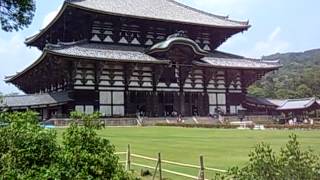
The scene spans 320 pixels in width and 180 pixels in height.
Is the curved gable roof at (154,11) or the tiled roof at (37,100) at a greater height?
the curved gable roof at (154,11)

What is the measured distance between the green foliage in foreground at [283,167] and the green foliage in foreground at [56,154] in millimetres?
3105

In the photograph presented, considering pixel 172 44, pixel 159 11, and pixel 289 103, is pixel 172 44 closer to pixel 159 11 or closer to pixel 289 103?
pixel 159 11

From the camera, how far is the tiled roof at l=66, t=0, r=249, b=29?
188 ft

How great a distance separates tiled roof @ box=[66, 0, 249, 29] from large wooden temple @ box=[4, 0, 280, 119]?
183 mm

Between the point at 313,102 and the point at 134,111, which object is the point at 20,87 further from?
the point at 313,102

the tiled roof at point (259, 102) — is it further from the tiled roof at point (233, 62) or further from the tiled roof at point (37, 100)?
the tiled roof at point (37, 100)

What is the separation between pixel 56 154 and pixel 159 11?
56104mm

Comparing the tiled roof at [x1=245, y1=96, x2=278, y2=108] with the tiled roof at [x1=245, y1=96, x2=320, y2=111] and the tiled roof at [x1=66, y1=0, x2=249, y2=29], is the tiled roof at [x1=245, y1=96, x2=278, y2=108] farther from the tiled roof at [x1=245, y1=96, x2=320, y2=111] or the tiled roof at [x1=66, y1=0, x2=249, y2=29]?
the tiled roof at [x1=66, y1=0, x2=249, y2=29]

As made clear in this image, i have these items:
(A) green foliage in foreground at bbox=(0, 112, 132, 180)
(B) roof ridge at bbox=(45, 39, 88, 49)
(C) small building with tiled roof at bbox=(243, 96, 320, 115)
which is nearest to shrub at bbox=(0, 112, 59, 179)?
(A) green foliage in foreground at bbox=(0, 112, 132, 180)

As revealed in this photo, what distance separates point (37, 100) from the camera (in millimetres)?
55594

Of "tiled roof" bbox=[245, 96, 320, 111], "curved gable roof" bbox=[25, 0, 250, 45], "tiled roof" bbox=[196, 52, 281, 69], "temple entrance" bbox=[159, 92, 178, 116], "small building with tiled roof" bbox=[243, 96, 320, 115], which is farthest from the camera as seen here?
"tiled roof" bbox=[245, 96, 320, 111]

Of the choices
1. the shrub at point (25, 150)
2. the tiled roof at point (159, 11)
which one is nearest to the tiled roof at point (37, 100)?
the tiled roof at point (159, 11)

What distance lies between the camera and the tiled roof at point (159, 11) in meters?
57.4

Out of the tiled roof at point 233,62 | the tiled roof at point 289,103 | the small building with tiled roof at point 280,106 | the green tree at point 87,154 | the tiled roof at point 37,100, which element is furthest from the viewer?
the tiled roof at point 289,103
